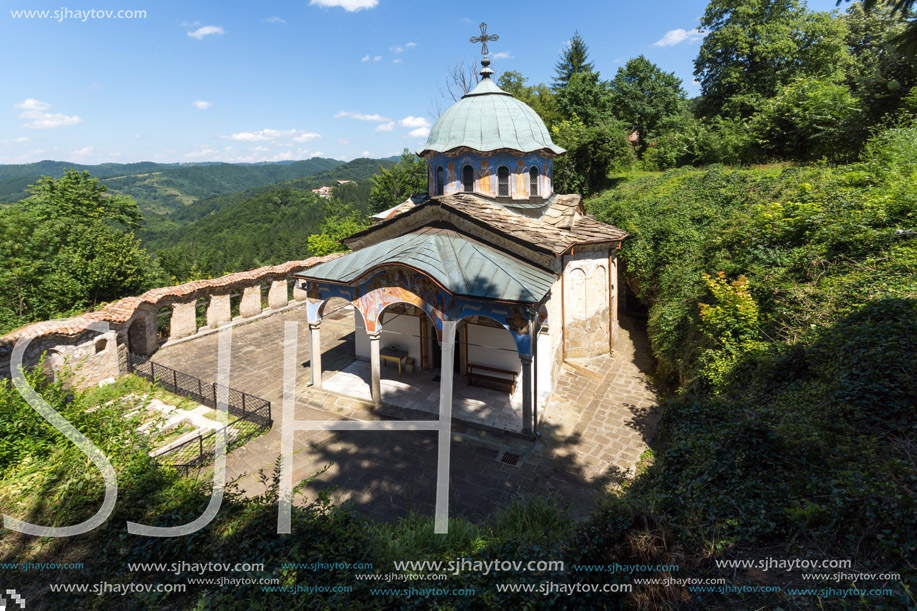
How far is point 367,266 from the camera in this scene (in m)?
9.84

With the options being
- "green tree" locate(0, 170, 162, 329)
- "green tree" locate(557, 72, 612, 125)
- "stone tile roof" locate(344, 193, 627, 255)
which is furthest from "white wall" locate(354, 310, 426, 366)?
"green tree" locate(557, 72, 612, 125)

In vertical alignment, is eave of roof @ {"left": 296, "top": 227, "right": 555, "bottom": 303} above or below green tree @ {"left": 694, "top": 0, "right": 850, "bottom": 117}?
below

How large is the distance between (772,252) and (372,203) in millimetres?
36762

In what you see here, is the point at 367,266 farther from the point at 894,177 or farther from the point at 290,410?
the point at 894,177

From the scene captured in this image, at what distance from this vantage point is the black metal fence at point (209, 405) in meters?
8.40

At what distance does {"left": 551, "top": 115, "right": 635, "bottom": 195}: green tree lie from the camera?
24.9 metres

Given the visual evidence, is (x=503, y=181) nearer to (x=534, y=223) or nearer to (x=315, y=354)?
(x=534, y=223)

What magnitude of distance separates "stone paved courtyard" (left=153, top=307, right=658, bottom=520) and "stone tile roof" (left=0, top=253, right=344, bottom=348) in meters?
2.96

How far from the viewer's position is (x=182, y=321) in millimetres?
15617

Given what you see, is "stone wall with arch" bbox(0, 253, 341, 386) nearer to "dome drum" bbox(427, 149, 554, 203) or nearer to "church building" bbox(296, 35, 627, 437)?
"church building" bbox(296, 35, 627, 437)

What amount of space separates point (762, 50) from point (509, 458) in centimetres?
2544

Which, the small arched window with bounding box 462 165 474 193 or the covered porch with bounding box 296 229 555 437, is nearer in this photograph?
the covered porch with bounding box 296 229 555 437

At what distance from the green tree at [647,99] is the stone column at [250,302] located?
87.4ft

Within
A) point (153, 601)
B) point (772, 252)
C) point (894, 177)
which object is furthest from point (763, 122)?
point (153, 601)
